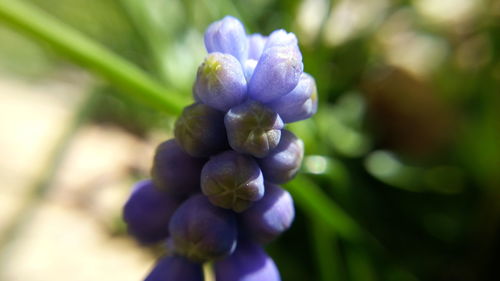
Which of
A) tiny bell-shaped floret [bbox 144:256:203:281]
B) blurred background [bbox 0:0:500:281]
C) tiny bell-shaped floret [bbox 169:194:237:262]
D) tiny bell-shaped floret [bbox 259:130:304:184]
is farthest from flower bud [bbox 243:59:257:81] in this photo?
blurred background [bbox 0:0:500:281]

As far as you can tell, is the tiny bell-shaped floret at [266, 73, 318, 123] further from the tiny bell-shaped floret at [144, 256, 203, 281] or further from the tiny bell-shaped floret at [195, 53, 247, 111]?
the tiny bell-shaped floret at [144, 256, 203, 281]

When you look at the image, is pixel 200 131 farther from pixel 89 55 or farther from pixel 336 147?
pixel 336 147

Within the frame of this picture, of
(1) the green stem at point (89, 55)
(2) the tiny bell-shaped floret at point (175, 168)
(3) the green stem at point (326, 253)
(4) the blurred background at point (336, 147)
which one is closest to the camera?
(2) the tiny bell-shaped floret at point (175, 168)

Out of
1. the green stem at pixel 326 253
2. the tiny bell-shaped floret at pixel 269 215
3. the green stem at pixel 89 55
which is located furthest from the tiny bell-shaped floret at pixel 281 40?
the green stem at pixel 326 253

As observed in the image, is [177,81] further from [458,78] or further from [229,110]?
[229,110]

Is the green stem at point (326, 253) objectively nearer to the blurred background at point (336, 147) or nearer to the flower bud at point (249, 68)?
the blurred background at point (336, 147)

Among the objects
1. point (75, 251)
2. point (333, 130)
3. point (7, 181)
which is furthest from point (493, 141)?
point (7, 181)

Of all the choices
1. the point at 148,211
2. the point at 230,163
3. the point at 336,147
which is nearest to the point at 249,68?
the point at 230,163
